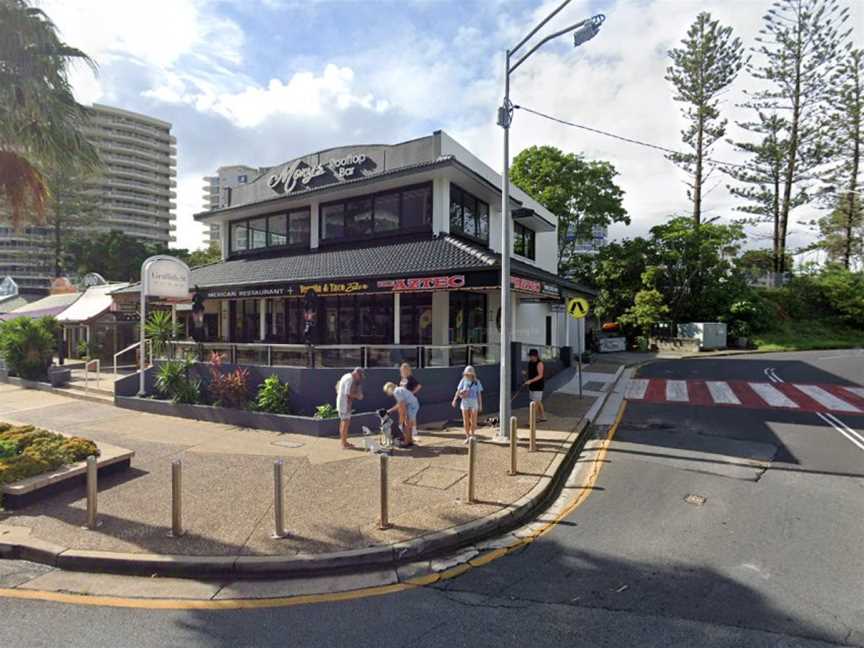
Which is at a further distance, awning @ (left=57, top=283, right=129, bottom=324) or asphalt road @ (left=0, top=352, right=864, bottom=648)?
awning @ (left=57, top=283, right=129, bottom=324)

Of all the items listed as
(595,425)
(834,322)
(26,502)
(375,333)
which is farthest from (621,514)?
(834,322)

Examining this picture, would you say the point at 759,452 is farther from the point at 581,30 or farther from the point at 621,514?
the point at 581,30

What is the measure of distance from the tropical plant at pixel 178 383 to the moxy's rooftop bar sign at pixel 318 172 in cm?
804

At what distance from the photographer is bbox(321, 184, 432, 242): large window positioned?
15.4 m

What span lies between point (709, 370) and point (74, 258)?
63.5 meters

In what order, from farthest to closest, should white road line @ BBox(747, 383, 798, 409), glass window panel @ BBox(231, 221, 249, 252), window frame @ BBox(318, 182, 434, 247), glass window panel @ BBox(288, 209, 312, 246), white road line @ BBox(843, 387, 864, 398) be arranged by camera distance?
glass window panel @ BBox(231, 221, 249, 252) → glass window panel @ BBox(288, 209, 312, 246) → window frame @ BBox(318, 182, 434, 247) → white road line @ BBox(843, 387, 864, 398) → white road line @ BBox(747, 383, 798, 409)

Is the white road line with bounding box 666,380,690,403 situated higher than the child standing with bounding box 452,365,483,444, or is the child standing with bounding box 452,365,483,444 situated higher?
the child standing with bounding box 452,365,483,444

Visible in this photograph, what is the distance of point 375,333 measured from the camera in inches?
618

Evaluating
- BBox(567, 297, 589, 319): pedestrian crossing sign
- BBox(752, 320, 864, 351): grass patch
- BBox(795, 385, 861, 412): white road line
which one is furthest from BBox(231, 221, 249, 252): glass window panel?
BBox(752, 320, 864, 351): grass patch

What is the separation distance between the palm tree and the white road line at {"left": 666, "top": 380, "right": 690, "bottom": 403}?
15.3 m

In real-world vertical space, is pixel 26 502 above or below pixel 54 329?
below

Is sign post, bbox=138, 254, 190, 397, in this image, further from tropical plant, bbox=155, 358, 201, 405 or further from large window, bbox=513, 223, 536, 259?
large window, bbox=513, 223, 536, 259

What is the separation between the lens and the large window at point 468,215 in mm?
15469

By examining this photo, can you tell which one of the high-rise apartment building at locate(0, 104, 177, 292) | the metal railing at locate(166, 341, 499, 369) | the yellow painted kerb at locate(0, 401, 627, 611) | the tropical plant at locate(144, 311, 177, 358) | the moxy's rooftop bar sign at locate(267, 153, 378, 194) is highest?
the high-rise apartment building at locate(0, 104, 177, 292)
